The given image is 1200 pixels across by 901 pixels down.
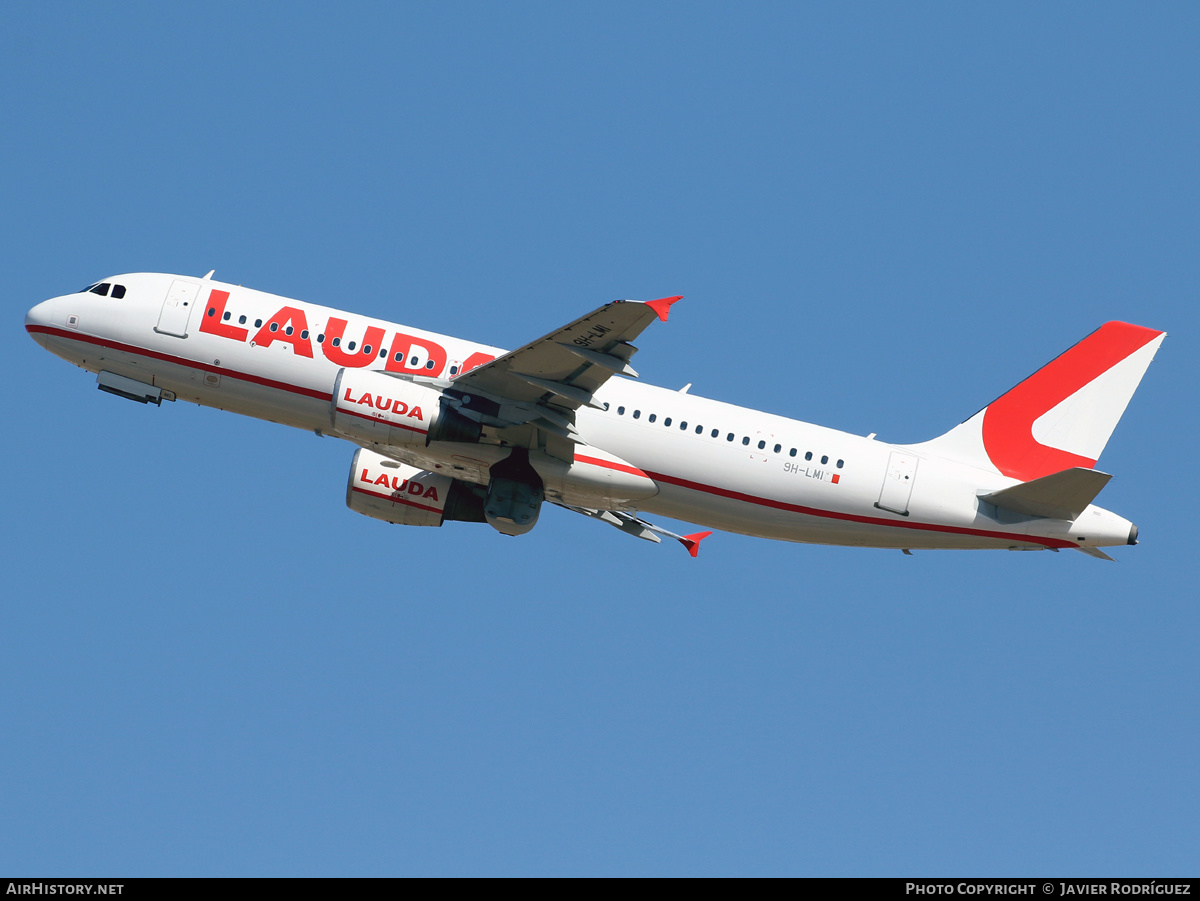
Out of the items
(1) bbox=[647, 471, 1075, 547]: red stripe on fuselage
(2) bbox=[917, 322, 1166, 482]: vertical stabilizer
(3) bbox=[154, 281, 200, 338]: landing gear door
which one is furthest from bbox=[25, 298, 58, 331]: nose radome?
(2) bbox=[917, 322, 1166, 482]: vertical stabilizer

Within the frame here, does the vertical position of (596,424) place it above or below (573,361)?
below

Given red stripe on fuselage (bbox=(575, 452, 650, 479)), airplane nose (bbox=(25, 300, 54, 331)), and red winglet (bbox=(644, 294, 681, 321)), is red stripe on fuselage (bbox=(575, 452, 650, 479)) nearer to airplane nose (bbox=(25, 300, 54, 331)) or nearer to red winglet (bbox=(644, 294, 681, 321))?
red winglet (bbox=(644, 294, 681, 321))

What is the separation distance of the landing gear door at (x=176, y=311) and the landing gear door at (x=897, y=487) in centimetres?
2029

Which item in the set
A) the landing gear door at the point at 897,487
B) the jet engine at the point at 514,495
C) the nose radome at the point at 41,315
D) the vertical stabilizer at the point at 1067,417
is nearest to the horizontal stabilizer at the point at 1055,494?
the vertical stabilizer at the point at 1067,417

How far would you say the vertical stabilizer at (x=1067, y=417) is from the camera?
36.0 meters

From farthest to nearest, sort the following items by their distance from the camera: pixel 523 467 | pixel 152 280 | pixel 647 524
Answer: pixel 647 524 < pixel 152 280 < pixel 523 467

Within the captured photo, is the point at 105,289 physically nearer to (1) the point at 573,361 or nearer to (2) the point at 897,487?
(1) the point at 573,361

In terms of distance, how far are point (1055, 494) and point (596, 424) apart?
12486mm

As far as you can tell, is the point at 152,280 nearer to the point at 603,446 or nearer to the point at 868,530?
the point at 603,446

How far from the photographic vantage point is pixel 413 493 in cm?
3850

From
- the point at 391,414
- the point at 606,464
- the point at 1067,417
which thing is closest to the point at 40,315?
the point at 391,414

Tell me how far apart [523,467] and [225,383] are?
8799 mm
